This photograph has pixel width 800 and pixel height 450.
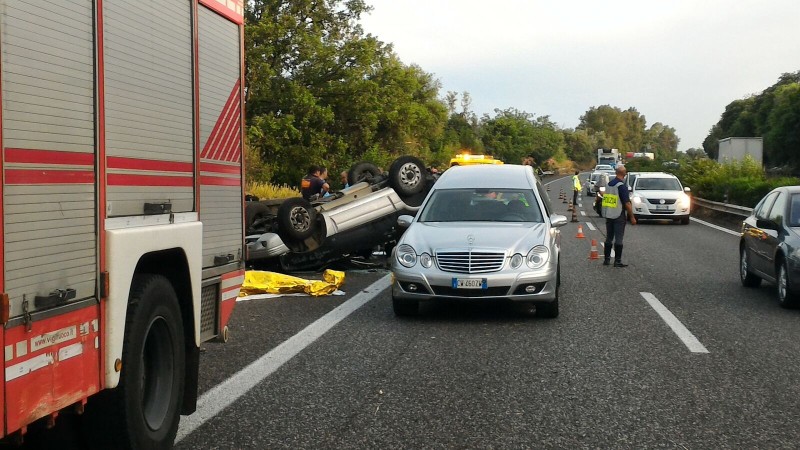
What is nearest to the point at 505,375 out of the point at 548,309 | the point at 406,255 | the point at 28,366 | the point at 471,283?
the point at 471,283

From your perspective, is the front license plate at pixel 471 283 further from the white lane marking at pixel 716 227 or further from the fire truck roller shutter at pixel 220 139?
the white lane marking at pixel 716 227

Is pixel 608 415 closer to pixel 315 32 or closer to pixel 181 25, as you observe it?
pixel 181 25

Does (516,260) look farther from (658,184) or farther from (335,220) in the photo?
(658,184)

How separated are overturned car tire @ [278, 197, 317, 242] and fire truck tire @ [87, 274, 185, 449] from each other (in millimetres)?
9414

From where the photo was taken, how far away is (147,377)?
188 inches

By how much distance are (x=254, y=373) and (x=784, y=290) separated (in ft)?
21.9

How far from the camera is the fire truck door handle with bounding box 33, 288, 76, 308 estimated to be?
11.4ft

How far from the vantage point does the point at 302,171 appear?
47062 mm

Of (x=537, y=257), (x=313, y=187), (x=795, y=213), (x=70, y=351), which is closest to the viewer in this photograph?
(x=70, y=351)

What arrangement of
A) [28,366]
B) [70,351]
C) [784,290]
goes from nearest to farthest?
1. [28,366]
2. [70,351]
3. [784,290]

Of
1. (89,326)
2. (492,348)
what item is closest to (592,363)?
(492,348)

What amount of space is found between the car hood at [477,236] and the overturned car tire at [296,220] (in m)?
3.63

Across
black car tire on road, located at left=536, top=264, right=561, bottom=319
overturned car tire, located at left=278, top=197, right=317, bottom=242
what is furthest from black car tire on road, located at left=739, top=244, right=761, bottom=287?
overturned car tire, located at left=278, top=197, right=317, bottom=242

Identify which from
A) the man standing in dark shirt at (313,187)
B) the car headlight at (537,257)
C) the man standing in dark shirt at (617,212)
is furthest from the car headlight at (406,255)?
the man standing in dark shirt at (313,187)
